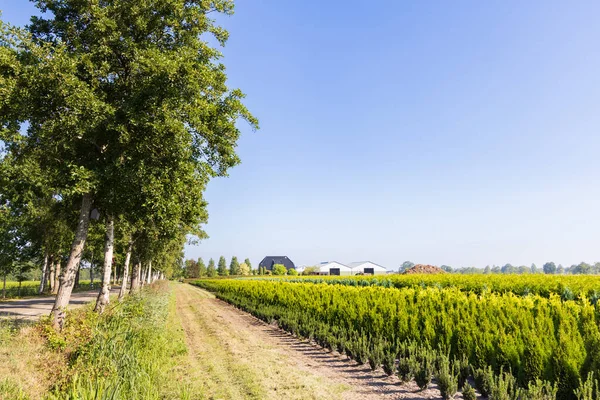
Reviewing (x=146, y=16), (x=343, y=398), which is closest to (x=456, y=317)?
(x=343, y=398)

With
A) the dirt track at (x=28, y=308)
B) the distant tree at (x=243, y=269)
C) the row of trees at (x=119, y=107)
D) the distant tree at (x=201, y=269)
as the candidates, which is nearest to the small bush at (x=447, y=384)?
the row of trees at (x=119, y=107)

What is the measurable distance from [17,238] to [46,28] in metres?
41.1

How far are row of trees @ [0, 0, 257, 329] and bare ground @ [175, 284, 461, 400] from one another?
5.10m

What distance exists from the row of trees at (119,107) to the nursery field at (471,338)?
7.62 m

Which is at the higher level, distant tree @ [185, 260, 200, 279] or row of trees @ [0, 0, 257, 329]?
row of trees @ [0, 0, 257, 329]

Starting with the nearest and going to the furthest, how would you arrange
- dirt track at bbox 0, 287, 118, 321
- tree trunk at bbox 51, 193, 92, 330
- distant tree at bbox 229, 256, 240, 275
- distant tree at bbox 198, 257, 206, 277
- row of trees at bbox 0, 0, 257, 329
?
1. row of trees at bbox 0, 0, 257, 329
2. tree trunk at bbox 51, 193, 92, 330
3. dirt track at bbox 0, 287, 118, 321
4. distant tree at bbox 198, 257, 206, 277
5. distant tree at bbox 229, 256, 240, 275

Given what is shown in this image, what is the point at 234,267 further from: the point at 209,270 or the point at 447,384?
the point at 447,384

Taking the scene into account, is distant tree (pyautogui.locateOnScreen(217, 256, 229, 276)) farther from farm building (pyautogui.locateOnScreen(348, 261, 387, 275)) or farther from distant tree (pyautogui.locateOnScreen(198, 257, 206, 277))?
farm building (pyautogui.locateOnScreen(348, 261, 387, 275))

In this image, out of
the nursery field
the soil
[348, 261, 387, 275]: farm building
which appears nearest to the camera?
the nursery field

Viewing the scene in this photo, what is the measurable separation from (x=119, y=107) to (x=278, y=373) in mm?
9739

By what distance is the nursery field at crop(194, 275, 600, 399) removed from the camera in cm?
652

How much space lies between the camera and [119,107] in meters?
11.5

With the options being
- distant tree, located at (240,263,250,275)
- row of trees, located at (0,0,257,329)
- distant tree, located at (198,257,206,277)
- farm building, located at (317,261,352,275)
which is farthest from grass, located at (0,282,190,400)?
distant tree, located at (240,263,250,275)

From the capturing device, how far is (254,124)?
14.2 metres
